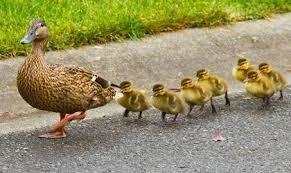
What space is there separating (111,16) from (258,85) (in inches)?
59.3

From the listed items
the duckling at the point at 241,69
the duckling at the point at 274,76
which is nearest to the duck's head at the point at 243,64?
the duckling at the point at 241,69

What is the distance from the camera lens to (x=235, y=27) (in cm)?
767

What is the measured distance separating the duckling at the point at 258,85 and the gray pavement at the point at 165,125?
118mm

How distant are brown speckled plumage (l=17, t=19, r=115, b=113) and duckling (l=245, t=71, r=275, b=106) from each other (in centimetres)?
102

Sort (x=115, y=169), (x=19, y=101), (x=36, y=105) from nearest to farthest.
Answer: (x=115, y=169) < (x=36, y=105) < (x=19, y=101)

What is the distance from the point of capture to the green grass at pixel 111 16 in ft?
23.5

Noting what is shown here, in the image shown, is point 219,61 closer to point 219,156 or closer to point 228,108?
point 228,108

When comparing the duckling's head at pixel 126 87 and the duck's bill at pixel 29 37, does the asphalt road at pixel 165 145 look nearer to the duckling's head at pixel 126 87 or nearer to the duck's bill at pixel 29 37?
the duckling's head at pixel 126 87

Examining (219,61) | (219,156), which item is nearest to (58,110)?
(219,156)

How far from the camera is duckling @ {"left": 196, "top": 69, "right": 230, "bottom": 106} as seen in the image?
6.41 m

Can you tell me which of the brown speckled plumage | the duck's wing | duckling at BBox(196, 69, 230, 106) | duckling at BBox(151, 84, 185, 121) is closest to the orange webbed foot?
the brown speckled plumage

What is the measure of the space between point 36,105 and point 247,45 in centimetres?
213

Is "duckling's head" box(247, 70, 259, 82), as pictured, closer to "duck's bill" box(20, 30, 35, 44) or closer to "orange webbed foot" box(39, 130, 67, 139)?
"orange webbed foot" box(39, 130, 67, 139)

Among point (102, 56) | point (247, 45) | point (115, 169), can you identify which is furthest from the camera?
point (247, 45)
